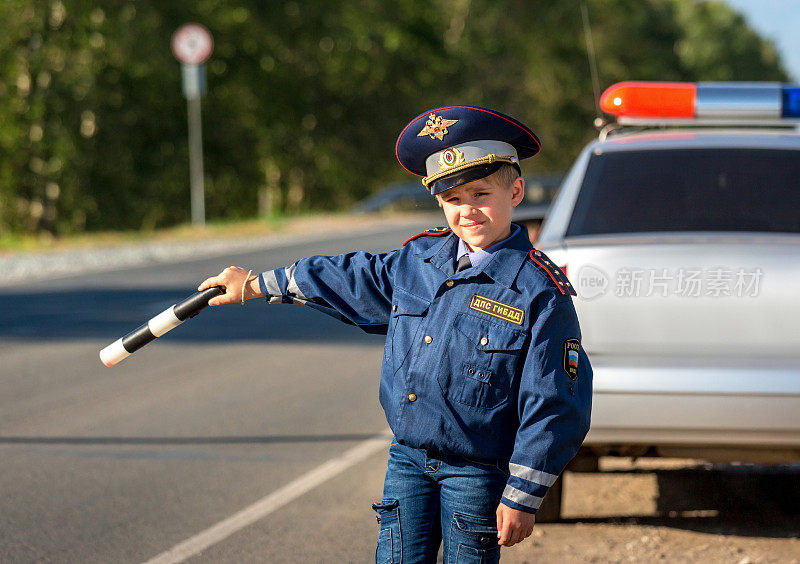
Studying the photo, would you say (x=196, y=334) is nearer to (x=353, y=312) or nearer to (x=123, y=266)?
(x=123, y=266)

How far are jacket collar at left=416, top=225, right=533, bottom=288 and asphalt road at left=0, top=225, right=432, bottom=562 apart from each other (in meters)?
2.28

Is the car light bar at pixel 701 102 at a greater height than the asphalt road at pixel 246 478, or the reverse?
the car light bar at pixel 701 102

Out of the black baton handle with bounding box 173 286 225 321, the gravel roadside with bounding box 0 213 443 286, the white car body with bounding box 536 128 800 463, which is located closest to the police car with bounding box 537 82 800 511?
the white car body with bounding box 536 128 800 463

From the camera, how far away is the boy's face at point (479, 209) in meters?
2.97

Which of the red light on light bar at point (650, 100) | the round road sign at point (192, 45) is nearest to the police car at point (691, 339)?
the red light on light bar at point (650, 100)

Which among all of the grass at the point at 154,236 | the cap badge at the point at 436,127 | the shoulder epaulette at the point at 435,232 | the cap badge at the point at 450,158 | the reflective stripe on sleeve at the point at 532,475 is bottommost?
the grass at the point at 154,236

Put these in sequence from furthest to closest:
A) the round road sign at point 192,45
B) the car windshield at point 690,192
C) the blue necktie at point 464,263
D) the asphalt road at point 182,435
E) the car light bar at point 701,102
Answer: the round road sign at point 192,45, the car light bar at point 701,102, the car windshield at point 690,192, the asphalt road at point 182,435, the blue necktie at point 464,263

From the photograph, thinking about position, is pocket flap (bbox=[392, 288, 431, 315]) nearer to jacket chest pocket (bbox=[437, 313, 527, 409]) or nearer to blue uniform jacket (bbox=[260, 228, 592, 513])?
blue uniform jacket (bbox=[260, 228, 592, 513])

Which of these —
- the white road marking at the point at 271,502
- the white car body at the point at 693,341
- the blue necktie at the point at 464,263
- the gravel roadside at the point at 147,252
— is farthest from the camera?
the gravel roadside at the point at 147,252

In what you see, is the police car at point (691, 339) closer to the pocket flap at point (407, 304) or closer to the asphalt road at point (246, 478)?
the asphalt road at point (246, 478)

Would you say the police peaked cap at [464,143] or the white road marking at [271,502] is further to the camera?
the white road marking at [271,502]

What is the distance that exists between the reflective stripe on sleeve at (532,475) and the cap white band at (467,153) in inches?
28.1

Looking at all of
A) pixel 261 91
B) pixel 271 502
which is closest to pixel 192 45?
pixel 261 91

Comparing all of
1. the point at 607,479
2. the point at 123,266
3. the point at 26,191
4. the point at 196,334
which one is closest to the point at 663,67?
the point at 26,191
